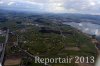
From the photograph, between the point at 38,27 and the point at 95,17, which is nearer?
the point at 38,27

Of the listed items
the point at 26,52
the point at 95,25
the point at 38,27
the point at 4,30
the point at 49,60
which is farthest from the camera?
the point at 95,25

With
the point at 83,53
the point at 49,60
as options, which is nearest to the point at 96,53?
the point at 83,53

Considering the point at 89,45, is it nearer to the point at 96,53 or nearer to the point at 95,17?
the point at 96,53

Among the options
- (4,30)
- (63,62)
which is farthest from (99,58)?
(4,30)

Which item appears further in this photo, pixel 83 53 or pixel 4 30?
pixel 4 30

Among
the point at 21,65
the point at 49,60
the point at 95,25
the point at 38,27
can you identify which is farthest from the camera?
the point at 95,25

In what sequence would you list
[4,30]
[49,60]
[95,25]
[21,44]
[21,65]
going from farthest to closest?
[95,25] < [4,30] < [21,44] < [49,60] < [21,65]

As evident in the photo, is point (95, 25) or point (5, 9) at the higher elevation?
point (5, 9)

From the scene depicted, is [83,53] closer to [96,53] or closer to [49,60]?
[96,53]

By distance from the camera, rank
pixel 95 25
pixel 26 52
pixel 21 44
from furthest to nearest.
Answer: pixel 95 25
pixel 21 44
pixel 26 52
